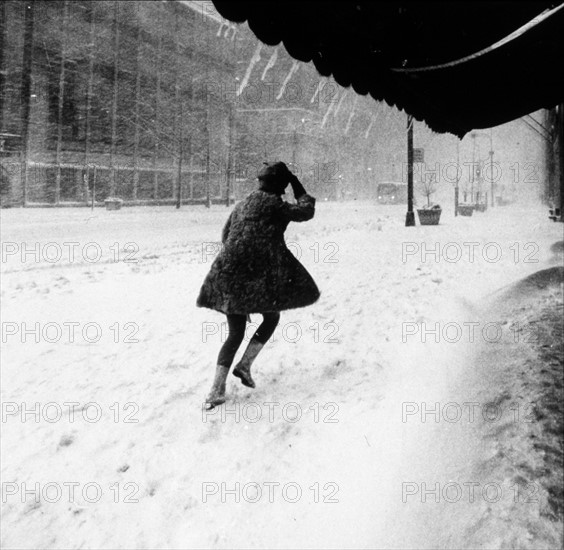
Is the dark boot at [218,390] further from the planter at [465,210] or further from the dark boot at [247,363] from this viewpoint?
the planter at [465,210]

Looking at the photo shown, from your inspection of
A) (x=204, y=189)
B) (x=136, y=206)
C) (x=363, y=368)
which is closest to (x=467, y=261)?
(x=363, y=368)

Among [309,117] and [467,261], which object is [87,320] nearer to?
[467,261]

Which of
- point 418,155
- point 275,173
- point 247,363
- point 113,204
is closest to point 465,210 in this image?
point 418,155

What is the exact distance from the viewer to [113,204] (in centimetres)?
2875

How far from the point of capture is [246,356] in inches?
159

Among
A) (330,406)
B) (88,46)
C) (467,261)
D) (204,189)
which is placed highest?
(88,46)

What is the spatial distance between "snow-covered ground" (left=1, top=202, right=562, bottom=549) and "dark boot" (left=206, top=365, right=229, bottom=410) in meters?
0.11

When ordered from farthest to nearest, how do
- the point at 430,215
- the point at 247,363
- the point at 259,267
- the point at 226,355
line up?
1. the point at 430,215
2. the point at 247,363
3. the point at 226,355
4. the point at 259,267

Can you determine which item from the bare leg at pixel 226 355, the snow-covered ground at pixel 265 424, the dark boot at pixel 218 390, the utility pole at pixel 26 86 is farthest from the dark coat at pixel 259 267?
the utility pole at pixel 26 86

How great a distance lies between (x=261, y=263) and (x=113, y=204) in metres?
27.8

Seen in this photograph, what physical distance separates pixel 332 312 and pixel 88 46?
3063 centimetres

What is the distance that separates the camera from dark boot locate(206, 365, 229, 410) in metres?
3.97

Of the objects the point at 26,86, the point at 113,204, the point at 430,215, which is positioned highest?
the point at 26,86

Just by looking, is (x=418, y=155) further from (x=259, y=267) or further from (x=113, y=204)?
(x=113, y=204)
